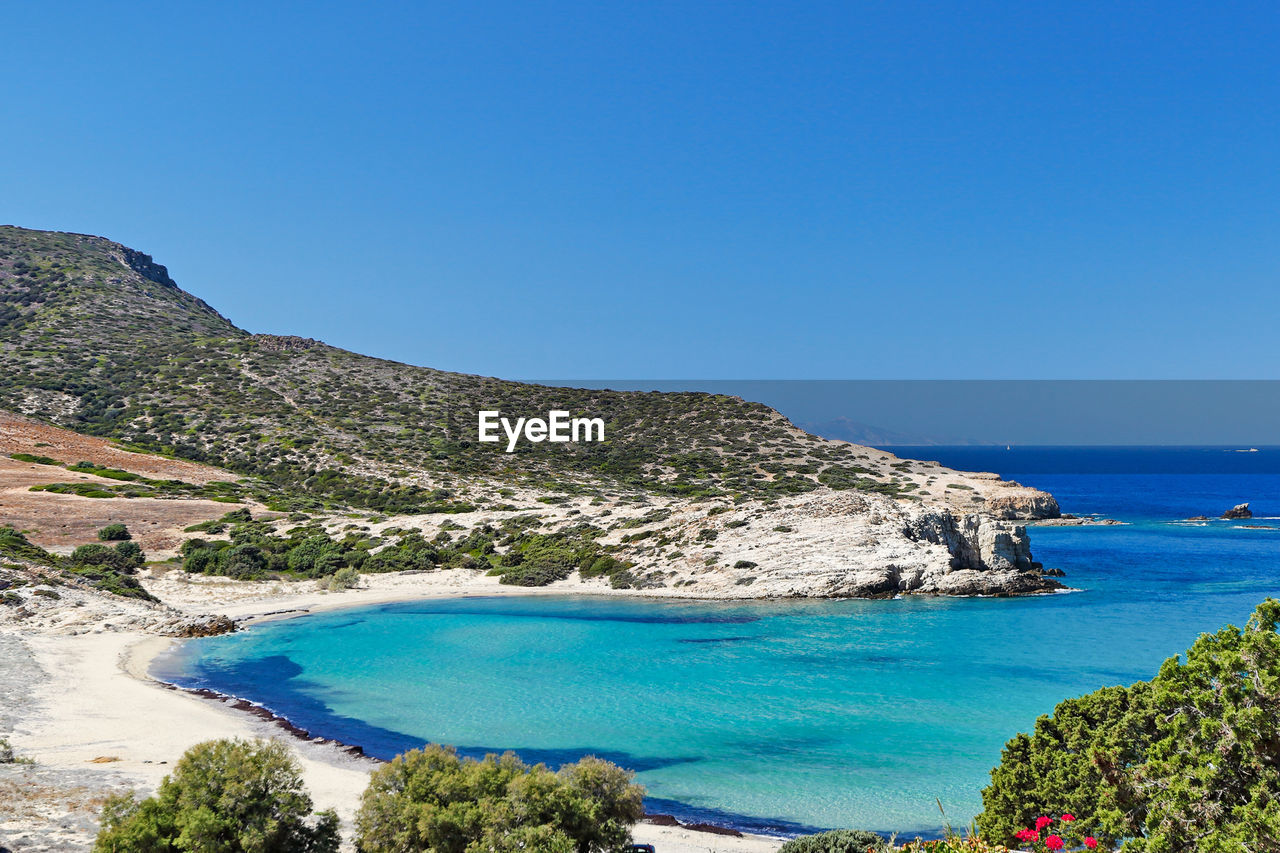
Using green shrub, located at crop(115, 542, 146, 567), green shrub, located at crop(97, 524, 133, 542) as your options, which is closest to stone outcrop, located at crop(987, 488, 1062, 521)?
green shrub, located at crop(115, 542, 146, 567)

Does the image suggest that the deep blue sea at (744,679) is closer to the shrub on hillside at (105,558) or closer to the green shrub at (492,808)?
the green shrub at (492,808)

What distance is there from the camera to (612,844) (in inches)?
411

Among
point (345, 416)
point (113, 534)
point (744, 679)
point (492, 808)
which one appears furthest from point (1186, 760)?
point (345, 416)

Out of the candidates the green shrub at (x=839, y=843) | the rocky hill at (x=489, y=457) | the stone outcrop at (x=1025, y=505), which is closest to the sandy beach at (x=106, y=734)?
the green shrub at (x=839, y=843)

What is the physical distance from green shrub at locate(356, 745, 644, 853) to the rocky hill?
29.8 m

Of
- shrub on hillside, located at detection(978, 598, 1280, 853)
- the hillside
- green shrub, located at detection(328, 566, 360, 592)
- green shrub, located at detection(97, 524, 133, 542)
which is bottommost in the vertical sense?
green shrub, located at detection(328, 566, 360, 592)

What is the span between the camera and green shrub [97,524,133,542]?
42844 millimetres

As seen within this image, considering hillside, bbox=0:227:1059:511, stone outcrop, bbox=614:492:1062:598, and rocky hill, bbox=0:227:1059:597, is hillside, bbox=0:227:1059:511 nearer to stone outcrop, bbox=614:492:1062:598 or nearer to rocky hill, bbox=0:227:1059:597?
rocky hill, bbox=0:227:1059:597

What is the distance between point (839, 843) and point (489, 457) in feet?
220

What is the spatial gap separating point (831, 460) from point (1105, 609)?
41.8 m

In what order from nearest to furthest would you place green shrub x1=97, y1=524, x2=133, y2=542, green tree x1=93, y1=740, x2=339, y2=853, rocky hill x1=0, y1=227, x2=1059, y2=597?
green tree x1=93, y1=740, x2=339, y2=853
rocky hill x1=0, y1=227, x2=1059, y2=597
green shrub x1=97, y1=524, x2=133, y2=542

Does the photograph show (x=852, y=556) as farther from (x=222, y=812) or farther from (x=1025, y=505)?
(x=1025, y=505)

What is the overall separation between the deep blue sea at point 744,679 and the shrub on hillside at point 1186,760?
4.09 metres

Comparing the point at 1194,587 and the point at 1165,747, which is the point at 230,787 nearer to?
the point at 1165,747
